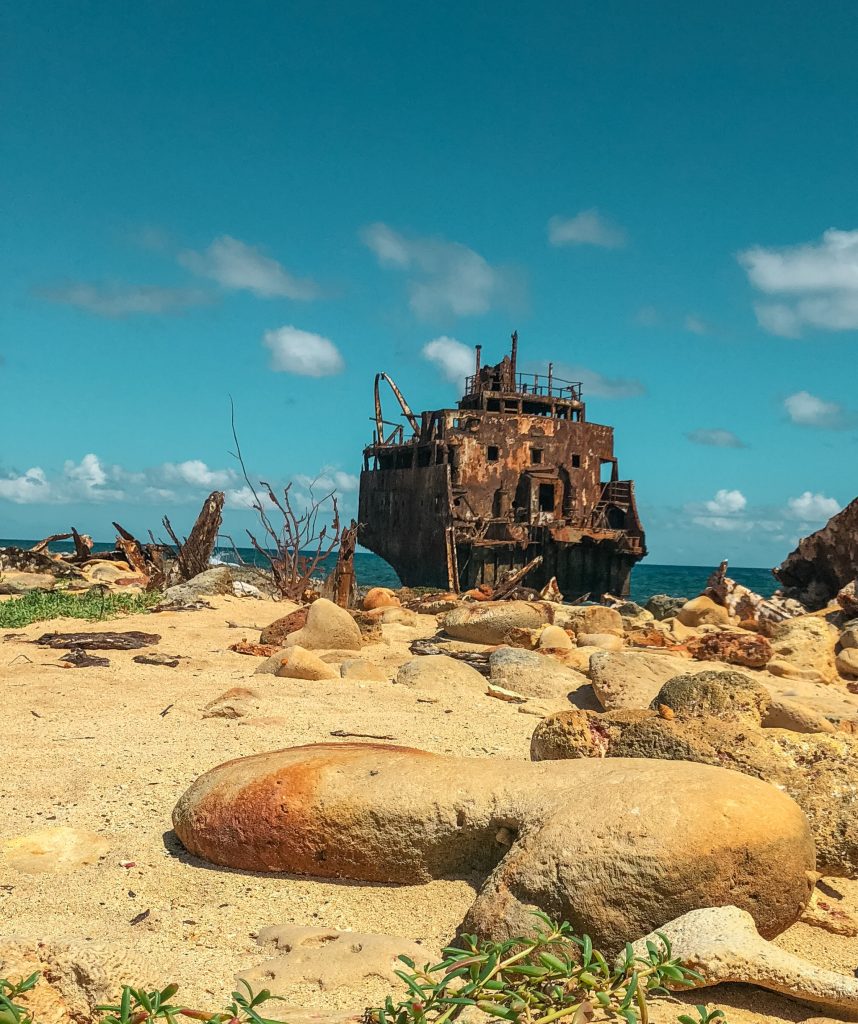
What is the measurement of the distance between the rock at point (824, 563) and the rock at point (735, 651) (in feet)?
25.8

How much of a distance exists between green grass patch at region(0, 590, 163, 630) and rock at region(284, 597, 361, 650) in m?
2.78

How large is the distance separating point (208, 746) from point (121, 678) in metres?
2.28

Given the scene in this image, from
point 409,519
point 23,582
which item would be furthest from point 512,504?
point 23,582

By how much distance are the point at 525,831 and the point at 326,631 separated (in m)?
5.65

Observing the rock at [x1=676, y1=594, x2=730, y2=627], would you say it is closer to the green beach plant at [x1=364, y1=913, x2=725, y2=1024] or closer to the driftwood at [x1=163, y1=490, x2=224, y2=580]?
the driftwood at [x1=163, y1=490, x2=224, y2=580]

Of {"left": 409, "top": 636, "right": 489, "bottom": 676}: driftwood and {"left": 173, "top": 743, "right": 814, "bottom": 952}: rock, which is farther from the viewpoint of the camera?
{"left": 409, "top": 636, "right": 489, "bottom": 676}: driftwood

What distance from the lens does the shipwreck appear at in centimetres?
2345

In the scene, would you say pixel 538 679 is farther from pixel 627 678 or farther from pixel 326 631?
pixel 326 631

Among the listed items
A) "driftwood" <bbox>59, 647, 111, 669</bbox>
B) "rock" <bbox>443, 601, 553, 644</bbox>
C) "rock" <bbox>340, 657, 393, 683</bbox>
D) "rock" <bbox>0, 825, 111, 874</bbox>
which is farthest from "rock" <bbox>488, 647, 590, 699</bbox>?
"rock" <bbox>0, 825, 111, 874</bbox>

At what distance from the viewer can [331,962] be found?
7.57 ft

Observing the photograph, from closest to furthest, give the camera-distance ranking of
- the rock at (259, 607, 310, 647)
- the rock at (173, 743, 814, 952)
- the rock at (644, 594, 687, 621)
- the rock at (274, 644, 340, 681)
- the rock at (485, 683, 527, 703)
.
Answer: the rock at (173, 743, 814, 952) < the rock at (485, 683, 527, 703) < the rock at (274, 644, 340, 681) < the rock at (259, 607, 310, 647) < the rock at (644, 594, 687, 621)

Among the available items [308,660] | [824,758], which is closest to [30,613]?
[308,660]

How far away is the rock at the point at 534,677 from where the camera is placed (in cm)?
680

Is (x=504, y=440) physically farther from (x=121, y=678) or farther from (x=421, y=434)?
(x=121, y=678)
